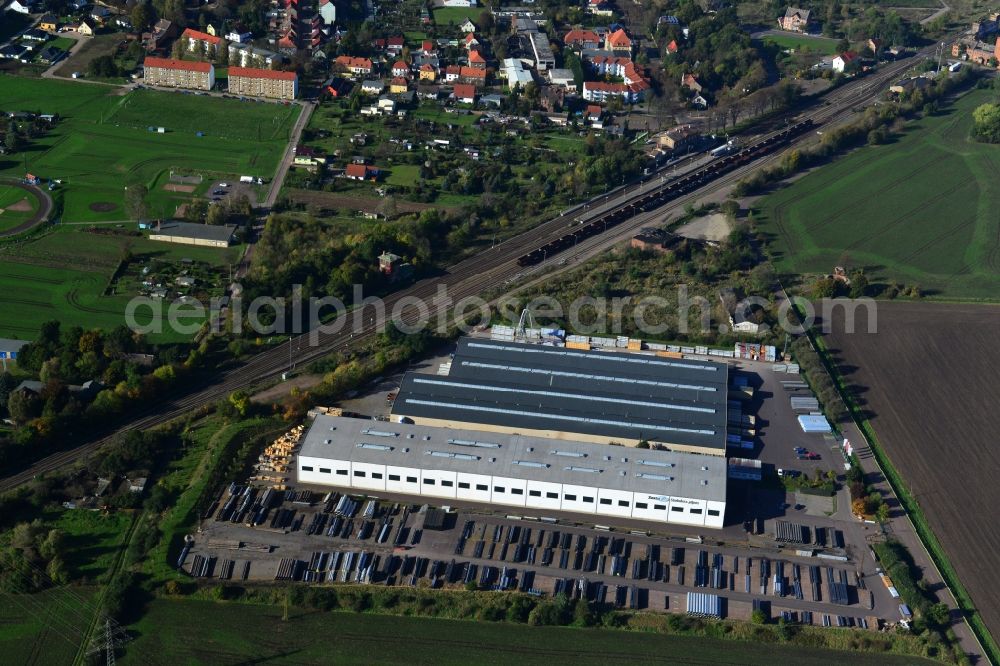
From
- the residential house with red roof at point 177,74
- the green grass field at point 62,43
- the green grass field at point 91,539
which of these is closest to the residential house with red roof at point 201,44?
the residential house with red roof at point 177,74

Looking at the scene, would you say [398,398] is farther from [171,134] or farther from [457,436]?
[171,134]

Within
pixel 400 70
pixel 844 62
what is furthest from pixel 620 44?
pixel 400 70

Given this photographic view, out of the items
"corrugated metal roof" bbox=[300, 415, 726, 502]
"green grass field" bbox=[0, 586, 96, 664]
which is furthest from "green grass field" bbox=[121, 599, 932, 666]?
"corrugated metal roof" bbox=[300, 415, 726, 502]

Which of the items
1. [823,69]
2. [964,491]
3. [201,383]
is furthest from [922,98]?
[201,383]

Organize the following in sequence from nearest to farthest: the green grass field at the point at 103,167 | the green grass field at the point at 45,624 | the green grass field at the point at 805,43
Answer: the green grass field at the point at 45,624, the green grass field at the point at 103,167, the green grass field at the point at 805,43

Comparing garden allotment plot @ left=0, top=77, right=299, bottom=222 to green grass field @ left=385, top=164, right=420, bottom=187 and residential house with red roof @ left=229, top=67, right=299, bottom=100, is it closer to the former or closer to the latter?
residential house with red roof @ left=229, top=67, right=299, bottom=100

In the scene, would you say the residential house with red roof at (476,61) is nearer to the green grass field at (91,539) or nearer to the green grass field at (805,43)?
the green grass field at (805,43)

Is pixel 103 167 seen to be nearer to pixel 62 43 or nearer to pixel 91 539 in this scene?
pixel 62 43
